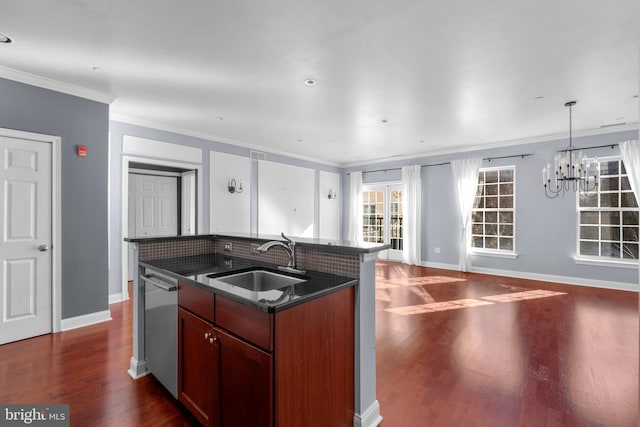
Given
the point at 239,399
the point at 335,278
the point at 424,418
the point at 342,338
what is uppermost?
the point at 335,278

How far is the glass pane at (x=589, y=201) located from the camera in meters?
5.04

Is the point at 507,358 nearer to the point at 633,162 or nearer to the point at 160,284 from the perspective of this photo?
the point at 160,284

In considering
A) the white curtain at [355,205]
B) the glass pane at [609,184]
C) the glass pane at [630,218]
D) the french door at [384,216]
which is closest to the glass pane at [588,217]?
the glass pane at [630,218]

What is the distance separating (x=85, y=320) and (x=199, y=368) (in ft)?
8.44

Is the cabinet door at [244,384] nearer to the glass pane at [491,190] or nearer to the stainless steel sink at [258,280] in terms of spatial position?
the stainless steel sink at [258,280]

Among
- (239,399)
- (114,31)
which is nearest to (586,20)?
(239,399)

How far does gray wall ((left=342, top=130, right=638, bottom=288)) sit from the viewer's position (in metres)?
5.00

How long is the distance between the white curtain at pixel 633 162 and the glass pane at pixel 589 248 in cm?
93

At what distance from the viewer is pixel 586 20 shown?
212cm

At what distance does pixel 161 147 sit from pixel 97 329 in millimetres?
2733

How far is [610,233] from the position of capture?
4.92 metres

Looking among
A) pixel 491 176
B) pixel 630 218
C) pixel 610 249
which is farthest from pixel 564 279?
pixel 491 176

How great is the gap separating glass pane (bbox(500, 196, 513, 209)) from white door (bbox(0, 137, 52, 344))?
278 inches

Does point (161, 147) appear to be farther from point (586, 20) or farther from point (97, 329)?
point (586, 20)
